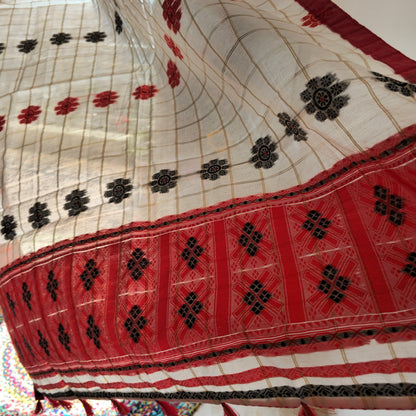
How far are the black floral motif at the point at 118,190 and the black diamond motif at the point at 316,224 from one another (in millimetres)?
494

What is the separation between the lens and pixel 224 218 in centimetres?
103

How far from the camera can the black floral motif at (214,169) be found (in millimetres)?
1129

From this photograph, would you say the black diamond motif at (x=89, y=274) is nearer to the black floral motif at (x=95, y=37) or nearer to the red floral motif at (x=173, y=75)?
the red floral motif at (x=173, y=75)

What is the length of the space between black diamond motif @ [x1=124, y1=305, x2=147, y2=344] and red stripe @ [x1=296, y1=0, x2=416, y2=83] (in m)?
0.72

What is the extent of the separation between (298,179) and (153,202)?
369mm

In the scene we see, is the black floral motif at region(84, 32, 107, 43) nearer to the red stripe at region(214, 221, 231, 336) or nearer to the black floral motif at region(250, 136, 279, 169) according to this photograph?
the black floral motif at region(250, 136, 279, 169)

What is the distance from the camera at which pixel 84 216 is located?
119cm

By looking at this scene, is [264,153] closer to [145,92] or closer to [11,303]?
[145,92]

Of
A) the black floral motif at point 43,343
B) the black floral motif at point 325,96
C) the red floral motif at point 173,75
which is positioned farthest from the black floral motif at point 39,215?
the black floral motif at point 325,96

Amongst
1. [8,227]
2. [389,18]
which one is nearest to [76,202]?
[8,227]

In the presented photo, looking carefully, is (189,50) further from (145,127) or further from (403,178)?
(403,178)

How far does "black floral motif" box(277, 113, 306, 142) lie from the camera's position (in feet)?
3.27

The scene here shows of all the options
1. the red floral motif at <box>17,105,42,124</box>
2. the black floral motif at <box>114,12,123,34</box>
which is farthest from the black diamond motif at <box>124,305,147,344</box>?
the black floral motif at <box>114,12,123,34</box>

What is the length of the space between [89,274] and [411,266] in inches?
27.4
